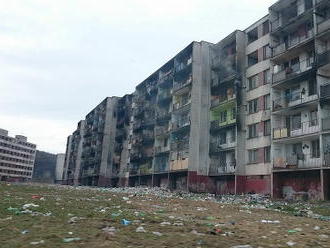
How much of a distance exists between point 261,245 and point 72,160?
108 m


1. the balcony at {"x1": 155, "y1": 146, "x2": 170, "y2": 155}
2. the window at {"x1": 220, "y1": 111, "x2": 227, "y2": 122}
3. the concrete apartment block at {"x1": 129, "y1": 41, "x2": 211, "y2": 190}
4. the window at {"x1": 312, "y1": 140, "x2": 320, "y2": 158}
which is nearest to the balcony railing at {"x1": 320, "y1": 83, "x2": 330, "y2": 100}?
the window at {"x1": 312, "y1": 140, "x2": 320, "y2": 158}

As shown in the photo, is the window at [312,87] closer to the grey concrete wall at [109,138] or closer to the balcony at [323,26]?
the balcony at [323,26]

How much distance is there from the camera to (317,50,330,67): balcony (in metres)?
28.0

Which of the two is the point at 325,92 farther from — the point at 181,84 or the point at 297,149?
the point at 181,84

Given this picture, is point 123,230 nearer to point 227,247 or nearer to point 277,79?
point 227,247

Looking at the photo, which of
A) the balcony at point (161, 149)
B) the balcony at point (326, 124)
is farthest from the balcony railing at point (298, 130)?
the balcony at point (161, 149)

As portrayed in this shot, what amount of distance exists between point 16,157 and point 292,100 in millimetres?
138475

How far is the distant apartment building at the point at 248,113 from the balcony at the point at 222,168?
0.45ft

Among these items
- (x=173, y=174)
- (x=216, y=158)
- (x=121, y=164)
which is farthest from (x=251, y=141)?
(x=121, y=164)

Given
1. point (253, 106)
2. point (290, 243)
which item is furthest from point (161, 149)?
point (290, 243)

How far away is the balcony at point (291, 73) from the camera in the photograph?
1212 inches

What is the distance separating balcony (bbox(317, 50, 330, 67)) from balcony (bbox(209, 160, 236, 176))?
46.7 feet

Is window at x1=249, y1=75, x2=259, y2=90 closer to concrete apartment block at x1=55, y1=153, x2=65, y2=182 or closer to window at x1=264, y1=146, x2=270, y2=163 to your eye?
window at x1=264, y1=146, x2=270, y2=163

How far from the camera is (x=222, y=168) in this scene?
131 ft
